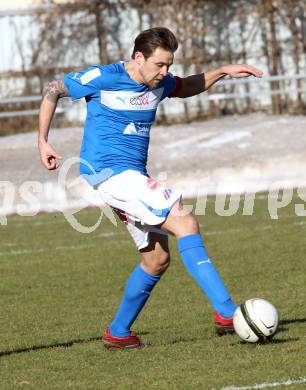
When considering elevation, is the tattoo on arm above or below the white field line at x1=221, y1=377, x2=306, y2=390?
above

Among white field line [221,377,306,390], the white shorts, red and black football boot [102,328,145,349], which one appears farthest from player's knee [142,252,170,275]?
white field line [221,377,306,390]

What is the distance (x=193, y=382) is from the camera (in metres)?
5.56

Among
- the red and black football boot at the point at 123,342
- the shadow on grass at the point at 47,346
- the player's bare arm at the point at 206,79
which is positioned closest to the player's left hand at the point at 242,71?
the player's bare arm at the point at 206,79

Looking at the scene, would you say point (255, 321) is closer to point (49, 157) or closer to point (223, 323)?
point (223, 323)

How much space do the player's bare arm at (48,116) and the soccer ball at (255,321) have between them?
133 centimetres

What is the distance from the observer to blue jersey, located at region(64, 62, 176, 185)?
671 cm

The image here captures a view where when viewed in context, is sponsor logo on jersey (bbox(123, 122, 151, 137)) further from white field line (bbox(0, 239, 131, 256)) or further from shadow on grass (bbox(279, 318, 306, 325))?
white field line (bbox(0, 239, 131, 256))

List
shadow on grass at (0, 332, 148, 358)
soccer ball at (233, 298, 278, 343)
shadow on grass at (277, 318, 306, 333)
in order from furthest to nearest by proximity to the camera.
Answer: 1. shadow on grass at (277, 318, 306, 333)
2. shadow on grass at (0, 332, 148, 358)
3. soccer ball at (233, 298, 278, 343)

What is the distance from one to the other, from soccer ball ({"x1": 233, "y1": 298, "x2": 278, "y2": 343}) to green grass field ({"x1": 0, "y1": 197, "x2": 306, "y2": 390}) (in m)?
0.10

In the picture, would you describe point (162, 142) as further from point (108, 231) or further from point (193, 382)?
point (193, 382)

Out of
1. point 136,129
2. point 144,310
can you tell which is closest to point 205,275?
point 136,129

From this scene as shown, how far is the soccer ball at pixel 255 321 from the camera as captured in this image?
6226mm

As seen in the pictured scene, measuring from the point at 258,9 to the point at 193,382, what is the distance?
71.2ft

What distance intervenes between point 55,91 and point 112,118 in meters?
0.38
